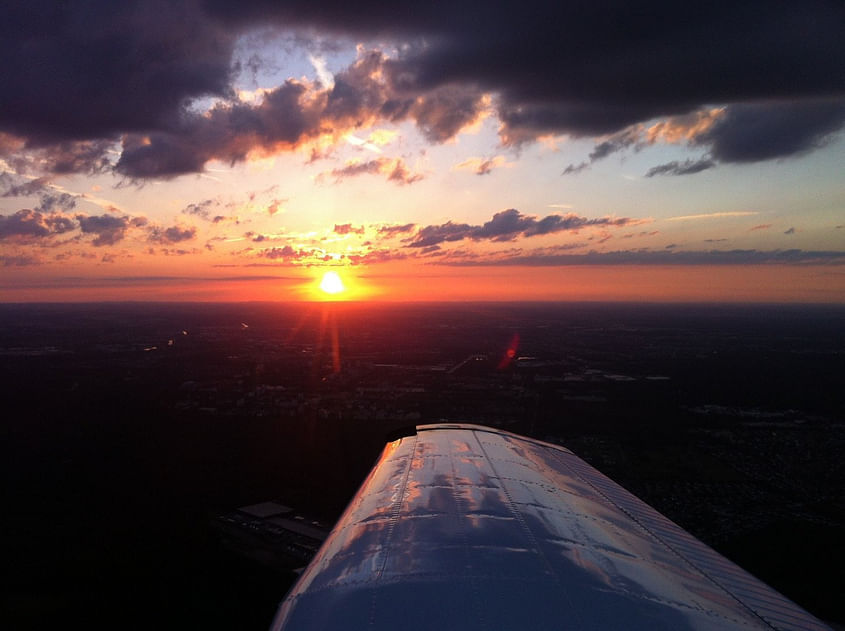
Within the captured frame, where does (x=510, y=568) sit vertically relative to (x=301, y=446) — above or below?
above

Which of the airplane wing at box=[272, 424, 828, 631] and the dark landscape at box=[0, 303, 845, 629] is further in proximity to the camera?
the dark landscape at box=[0, 303, 845, 629]

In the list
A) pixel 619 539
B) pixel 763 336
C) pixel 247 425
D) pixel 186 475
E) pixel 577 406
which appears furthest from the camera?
pixel 763 336

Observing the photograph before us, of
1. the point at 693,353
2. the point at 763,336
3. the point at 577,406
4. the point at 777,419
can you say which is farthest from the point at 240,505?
the point at 763,336

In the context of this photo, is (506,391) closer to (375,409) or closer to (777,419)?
(375,409)

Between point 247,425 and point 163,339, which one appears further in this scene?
point 163,339

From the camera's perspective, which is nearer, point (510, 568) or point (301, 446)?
point (510, 568)

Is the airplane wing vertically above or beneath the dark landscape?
above
